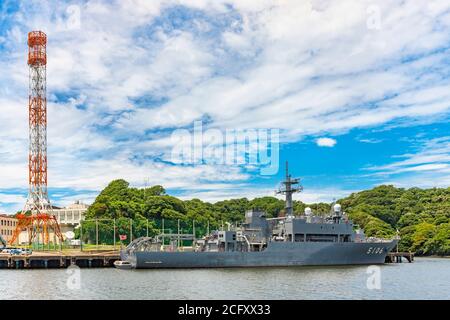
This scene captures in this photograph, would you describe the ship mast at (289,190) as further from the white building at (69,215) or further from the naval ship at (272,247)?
the white building at (69,215)

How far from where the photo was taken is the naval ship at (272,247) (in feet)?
175

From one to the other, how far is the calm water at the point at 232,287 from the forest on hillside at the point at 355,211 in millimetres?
35941

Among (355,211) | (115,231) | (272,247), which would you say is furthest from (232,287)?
(355,211)

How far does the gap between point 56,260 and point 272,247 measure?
2657cm

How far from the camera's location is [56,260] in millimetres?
61406

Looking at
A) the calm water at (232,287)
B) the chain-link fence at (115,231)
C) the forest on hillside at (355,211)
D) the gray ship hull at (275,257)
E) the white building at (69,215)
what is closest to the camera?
the calm water at (232,287)

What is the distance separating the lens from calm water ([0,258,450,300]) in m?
31.5

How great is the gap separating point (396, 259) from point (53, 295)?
57.6 m

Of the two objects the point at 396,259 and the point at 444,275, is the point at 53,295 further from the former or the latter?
the point at 396,259

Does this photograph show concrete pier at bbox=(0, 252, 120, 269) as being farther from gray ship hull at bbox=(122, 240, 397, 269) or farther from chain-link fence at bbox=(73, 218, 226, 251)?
chain-link fence at bbox=(73, 218, 226, 251)

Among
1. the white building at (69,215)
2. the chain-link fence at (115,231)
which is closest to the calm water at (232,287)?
the chain-link fence at (115,231)

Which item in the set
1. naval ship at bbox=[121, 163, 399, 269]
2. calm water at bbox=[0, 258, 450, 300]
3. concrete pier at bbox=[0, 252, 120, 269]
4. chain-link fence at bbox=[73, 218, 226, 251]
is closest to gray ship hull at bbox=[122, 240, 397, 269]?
naval ship at bbox=[121, 163, 399, 269]

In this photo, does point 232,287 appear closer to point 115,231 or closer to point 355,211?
point 115,231

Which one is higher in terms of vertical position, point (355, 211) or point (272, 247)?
point (355, 211)
